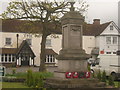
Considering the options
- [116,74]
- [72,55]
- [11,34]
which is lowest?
[116,74]

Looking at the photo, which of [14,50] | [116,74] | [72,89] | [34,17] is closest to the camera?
[72,89]

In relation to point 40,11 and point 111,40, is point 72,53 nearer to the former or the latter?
point 40,11

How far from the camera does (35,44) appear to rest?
52.2 metres

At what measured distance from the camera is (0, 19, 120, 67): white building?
4875cm

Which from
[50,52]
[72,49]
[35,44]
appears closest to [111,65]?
[72,49]

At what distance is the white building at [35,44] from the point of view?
1919 inches

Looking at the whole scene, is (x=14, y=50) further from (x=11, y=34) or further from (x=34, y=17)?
(x=34, y=17)

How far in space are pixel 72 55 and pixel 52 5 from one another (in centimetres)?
1159

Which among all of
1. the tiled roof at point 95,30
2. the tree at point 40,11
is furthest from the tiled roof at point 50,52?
the tree at point 40,11

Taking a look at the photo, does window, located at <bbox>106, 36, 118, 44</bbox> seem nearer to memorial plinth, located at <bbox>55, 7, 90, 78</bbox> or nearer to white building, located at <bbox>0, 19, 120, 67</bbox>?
white building, located at <bbox>0, 19, 120, 67</bbox>

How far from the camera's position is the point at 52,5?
26.2m

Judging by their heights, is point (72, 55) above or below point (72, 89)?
above

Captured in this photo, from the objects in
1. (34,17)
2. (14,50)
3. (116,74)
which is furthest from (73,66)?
(14,50)

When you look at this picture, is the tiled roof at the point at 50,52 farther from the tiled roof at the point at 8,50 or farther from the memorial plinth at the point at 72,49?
the memorial plinth at the point at 72,49
